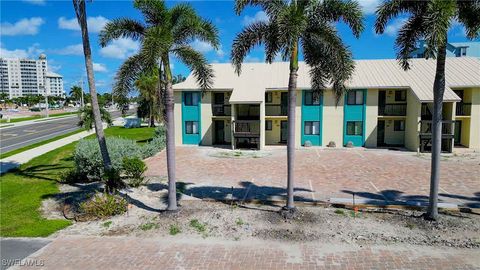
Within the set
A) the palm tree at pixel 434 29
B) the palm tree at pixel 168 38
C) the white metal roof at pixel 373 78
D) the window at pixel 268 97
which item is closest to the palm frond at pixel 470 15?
the palm tree at pixel 434 29

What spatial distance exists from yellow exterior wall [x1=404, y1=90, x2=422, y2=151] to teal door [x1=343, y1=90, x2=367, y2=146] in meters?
3.70

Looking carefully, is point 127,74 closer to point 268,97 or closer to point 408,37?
point 408,37

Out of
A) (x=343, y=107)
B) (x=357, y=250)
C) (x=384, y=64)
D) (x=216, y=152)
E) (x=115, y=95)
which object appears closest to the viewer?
(x=357, y=250)

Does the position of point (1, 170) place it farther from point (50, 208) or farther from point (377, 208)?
point (377, 208)

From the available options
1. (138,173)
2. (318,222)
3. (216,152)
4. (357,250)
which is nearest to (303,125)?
(216,152)

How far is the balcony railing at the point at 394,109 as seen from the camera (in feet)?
100

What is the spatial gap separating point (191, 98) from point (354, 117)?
1524 centimetres

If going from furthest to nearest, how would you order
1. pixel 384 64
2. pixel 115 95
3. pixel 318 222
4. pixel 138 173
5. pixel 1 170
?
pixel 384 64 < pixel 1 170 < pixel 138 173 < pixel 115 95 < pixel 318 222

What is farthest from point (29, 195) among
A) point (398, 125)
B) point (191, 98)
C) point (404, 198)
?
point (398, 125)

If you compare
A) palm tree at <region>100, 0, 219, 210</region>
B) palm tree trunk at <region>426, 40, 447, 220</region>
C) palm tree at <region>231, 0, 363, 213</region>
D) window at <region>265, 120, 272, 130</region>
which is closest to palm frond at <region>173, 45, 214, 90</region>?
palm tree at <region>100, 0, 219, 210</region>

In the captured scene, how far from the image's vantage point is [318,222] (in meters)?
11.7

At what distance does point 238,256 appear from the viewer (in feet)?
31.0

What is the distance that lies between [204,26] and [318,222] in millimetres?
8247

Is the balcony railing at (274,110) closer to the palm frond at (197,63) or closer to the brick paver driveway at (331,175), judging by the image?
the brick paver driveway at (331,175)
